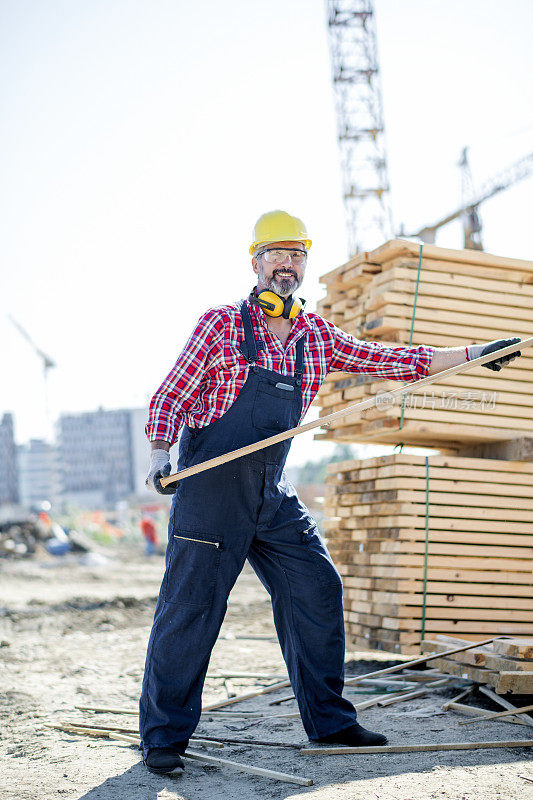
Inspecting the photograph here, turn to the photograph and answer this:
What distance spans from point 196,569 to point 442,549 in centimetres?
235

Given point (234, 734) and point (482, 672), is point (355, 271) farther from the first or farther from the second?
point (234, 734)

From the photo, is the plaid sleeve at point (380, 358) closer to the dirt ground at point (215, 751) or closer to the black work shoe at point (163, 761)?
the dirt ground at point (215, 751)

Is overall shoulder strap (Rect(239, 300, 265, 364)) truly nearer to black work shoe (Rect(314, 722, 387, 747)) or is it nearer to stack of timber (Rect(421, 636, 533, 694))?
black work shoe (Rect(314, 722, 387, 747))

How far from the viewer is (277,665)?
249 inches

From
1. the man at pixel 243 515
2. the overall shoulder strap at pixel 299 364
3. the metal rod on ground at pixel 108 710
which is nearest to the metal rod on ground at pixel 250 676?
the metal rod on ground at pixel 108 710

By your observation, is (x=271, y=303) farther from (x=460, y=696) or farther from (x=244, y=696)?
(x=244, y=696)

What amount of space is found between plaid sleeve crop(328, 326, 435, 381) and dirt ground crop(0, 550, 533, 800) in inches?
68.6

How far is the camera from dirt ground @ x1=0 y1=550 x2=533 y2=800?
123 inches

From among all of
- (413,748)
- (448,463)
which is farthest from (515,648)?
(448,463)

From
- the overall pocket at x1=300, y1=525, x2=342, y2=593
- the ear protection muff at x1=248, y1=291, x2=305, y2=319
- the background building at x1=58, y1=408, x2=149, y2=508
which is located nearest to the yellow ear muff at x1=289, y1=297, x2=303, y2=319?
the ear protection muff at x1=248, y1=291, x2=305, y2=319

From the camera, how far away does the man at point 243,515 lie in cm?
354

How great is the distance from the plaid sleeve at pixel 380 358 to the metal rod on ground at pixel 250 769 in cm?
187

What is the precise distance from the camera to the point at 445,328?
5574mm

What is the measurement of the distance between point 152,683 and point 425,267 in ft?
11.0
